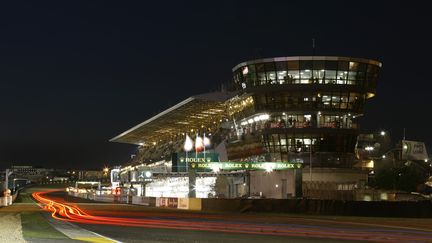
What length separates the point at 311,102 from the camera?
301 ft

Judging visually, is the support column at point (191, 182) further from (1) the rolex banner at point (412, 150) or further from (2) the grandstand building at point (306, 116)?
(1) the rolex banner at point (412, 150)

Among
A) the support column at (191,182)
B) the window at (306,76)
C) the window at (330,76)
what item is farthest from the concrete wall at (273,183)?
the window at (330,76)

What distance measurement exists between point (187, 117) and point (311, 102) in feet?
132

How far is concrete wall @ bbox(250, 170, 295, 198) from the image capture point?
77.2 meters

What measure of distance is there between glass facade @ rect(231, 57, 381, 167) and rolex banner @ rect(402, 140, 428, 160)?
18573mm

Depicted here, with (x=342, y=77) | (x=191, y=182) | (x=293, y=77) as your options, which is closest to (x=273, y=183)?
(x=191, y=182)

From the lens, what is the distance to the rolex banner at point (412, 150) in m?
109

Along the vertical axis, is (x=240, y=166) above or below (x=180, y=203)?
above

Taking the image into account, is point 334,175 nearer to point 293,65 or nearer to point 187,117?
point 293,65

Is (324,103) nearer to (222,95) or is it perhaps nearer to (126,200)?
(222,95)

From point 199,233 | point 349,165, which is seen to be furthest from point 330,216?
point 349,165

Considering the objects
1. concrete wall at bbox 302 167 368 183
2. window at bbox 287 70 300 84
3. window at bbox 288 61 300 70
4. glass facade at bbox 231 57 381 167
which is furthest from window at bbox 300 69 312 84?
concrete wall at bbox 302 167 368 183

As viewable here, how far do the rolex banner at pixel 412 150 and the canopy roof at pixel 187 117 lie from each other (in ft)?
104

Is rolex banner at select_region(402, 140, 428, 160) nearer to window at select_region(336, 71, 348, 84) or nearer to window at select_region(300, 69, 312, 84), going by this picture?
window at select_region(336, 71, 348, 84)
